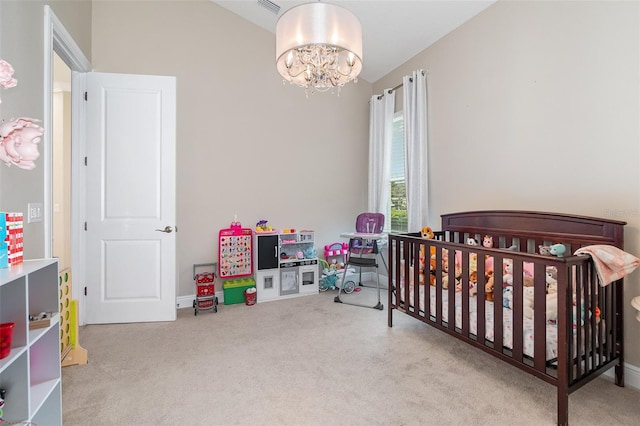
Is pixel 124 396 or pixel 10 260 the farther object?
pixel 124 396

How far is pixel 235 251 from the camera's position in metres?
3.27

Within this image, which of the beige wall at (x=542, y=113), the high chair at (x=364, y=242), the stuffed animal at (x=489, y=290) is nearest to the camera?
the beige wall at (x=542, y=113)

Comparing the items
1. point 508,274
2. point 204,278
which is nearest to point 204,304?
point 204,278

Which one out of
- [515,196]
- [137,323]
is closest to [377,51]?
[515,196]

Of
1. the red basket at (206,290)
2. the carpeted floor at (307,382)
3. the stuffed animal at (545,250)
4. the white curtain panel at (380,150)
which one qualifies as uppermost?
the white curtain panel at (380,150)

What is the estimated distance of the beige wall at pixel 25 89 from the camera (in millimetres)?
1502

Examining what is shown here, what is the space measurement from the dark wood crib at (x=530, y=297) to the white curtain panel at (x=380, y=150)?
140cm

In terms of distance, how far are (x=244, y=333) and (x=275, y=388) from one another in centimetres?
84

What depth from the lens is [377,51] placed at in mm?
3404

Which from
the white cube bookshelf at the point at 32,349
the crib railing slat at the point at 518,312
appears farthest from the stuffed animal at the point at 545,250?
the white cube bookshelf at the point at 32,349

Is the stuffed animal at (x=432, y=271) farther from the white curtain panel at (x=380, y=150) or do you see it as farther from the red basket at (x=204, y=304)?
the red basket at (x=204, y=304)

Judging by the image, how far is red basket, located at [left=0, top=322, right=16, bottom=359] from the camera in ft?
3.43

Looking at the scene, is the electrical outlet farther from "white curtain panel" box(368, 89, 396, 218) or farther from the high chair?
"white curtain panel" box(368, 89, 396, 218)

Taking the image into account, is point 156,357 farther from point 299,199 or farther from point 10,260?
point 299,199
